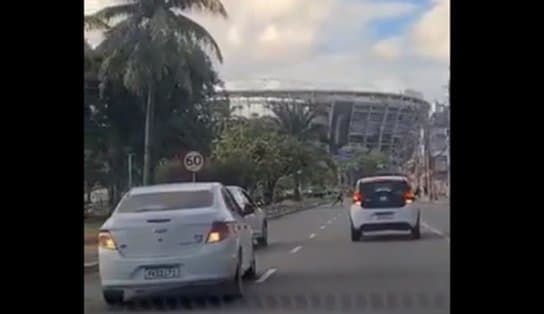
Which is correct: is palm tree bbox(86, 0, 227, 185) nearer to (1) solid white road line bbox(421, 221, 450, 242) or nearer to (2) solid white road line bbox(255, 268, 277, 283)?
(2) solid white road line bbox(255, 268, 277, 283)

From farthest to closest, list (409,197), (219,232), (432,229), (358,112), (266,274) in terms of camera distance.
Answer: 1. (409,197)
2. (432,229)
3. (266,274)
4. (358,112)
5. (219,232)

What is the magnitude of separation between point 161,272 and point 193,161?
1.08m

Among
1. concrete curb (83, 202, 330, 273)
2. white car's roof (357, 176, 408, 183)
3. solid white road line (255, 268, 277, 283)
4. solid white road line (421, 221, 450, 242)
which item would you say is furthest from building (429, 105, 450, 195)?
solid white road line (255, 268, 277, 283)

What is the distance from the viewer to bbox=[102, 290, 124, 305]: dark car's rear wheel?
32.8 ft

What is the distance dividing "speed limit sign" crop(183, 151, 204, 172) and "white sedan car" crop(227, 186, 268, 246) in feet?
1.99

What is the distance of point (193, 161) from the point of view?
1045 cm

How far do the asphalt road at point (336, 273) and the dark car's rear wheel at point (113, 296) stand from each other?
106 mm

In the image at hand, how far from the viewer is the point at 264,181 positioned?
11703 millimetres

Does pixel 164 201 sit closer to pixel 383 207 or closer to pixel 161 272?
pixel 161 272

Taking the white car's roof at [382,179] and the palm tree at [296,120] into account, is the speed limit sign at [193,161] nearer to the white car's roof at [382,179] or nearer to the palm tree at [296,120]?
the palm tree at [296,120]

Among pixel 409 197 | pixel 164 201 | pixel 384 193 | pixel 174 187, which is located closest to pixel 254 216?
pixel 174 187

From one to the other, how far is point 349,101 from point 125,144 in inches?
84.0
